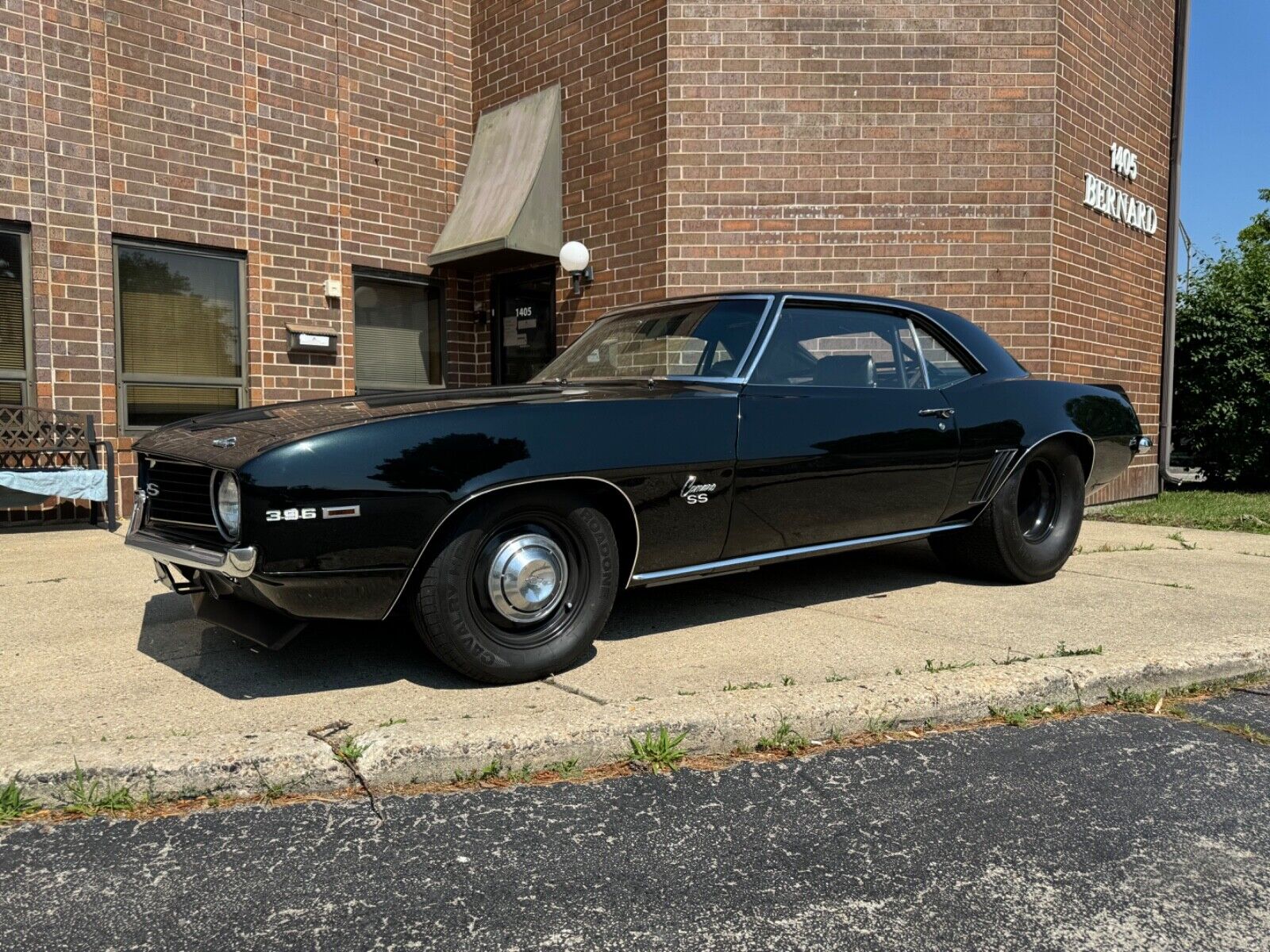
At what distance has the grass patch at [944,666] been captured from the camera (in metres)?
3.52

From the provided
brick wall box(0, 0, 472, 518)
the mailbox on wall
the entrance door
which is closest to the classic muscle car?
brick wall box(0, 0, 472, 518)

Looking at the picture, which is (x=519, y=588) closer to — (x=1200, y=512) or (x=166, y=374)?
(x=166, y=374)

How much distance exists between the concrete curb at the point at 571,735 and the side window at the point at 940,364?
5.29 ft

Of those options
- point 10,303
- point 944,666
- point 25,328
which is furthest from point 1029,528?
point 10,303

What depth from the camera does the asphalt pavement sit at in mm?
2008

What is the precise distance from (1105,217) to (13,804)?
927cm

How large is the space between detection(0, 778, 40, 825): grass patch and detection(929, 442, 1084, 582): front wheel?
3904mm

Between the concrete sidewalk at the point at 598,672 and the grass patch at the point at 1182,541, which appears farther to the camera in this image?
the grass patch at the point at 1182,541

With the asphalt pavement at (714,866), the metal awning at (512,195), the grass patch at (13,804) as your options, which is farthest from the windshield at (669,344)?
the metal awning at (512,195)

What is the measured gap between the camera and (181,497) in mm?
3410

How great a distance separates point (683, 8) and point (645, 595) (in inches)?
214

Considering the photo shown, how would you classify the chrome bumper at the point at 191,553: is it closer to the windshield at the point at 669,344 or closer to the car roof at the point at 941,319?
the windshield at the point at 669,344

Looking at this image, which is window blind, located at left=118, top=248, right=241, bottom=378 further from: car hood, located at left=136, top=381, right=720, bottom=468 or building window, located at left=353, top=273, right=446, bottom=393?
car hood, located at left=136, top=381, right=720, bottom=468

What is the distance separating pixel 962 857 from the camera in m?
2.33
